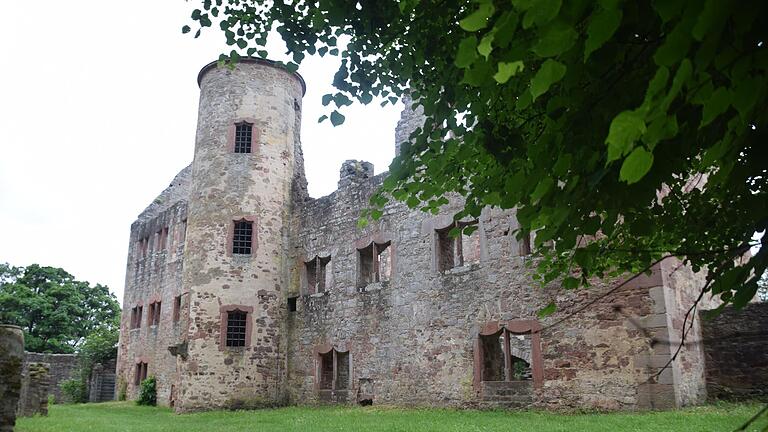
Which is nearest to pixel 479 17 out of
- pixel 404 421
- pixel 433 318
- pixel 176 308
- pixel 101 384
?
pixel 404 421

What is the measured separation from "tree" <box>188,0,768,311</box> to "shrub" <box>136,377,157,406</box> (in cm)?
1946

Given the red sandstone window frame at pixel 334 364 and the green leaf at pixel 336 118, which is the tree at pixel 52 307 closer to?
the red sandstone window frame at pixel 334 364

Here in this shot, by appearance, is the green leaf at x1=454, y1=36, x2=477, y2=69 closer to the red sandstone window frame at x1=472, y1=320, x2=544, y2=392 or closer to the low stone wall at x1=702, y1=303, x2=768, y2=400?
the red sandstone window frame at x1=472, y1=320, x2=544, y2=392

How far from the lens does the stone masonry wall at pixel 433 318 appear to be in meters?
12.1

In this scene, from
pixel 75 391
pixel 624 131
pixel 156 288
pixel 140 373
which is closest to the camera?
pixel 624 131

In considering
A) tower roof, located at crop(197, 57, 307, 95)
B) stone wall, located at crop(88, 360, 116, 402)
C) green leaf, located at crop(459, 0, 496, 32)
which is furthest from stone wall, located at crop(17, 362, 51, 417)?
green leaf, located at crop(459, 0, 496, 32)

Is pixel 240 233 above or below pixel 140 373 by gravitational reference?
above

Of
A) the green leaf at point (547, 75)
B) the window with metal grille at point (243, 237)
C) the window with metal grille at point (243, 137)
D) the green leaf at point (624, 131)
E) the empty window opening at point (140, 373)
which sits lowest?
the empty window opening at point (140, 373)

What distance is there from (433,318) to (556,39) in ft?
45.0

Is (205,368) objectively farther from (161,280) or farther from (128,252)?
(128,252)

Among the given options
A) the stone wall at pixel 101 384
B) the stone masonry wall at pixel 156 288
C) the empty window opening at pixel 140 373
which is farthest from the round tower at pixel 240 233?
the stone wall at pixel 101 384

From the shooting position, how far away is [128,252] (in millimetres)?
28875

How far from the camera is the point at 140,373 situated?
81.4 ft

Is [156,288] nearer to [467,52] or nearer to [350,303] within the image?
[350,303]
